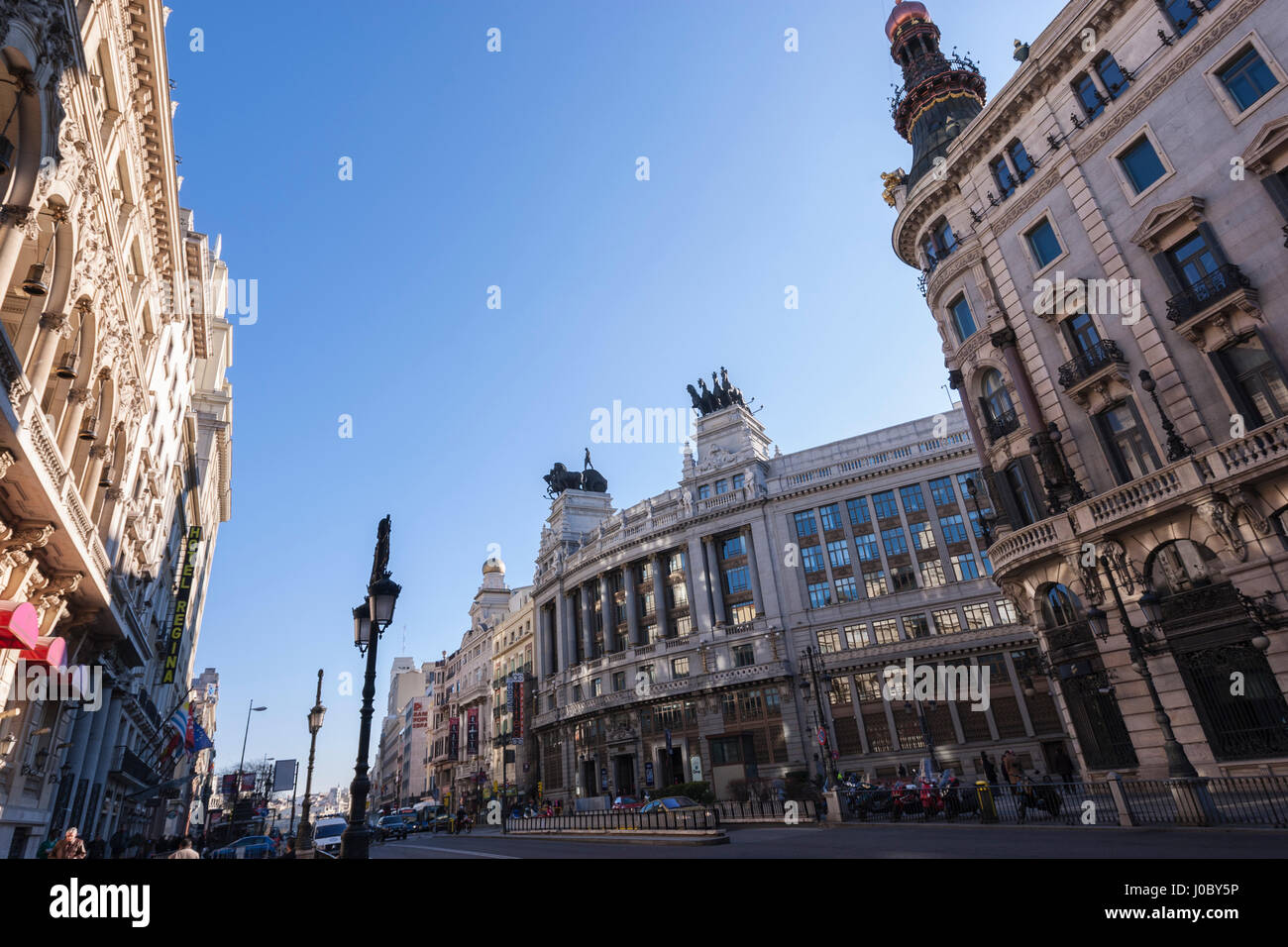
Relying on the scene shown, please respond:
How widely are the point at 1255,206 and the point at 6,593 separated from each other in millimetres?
34605

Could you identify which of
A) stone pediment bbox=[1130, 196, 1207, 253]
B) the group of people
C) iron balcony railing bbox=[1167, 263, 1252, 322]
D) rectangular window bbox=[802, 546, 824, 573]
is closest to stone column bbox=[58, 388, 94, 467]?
the group of people

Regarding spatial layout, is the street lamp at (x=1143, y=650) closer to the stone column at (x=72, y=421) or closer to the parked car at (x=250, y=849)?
the stone column at (x=72, y=421)

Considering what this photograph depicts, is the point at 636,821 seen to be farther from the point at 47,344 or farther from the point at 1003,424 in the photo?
the point at 47,344

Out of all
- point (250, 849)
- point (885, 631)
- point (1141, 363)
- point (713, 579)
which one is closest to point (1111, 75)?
point (1141, 363)

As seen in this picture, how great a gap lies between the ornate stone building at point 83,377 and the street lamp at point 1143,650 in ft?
86.2

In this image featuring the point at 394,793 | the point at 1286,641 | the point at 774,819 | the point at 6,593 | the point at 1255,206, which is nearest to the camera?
the point at 6,593

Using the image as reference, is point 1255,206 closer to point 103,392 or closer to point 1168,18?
point 1168,18

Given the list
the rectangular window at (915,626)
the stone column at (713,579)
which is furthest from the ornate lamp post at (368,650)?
the stone column at (713,579)

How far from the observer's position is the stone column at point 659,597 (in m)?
63.2

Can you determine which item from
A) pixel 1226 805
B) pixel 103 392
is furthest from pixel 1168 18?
pixel 103 392

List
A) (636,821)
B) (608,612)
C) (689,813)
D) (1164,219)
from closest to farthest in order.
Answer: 1. (1164,219)
2. (689,813)
3. (636,821)
4. (608,612)

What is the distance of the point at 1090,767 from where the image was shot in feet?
74.2

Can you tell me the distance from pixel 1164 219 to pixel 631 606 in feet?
172

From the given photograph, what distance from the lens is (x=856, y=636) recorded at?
52250 mm
